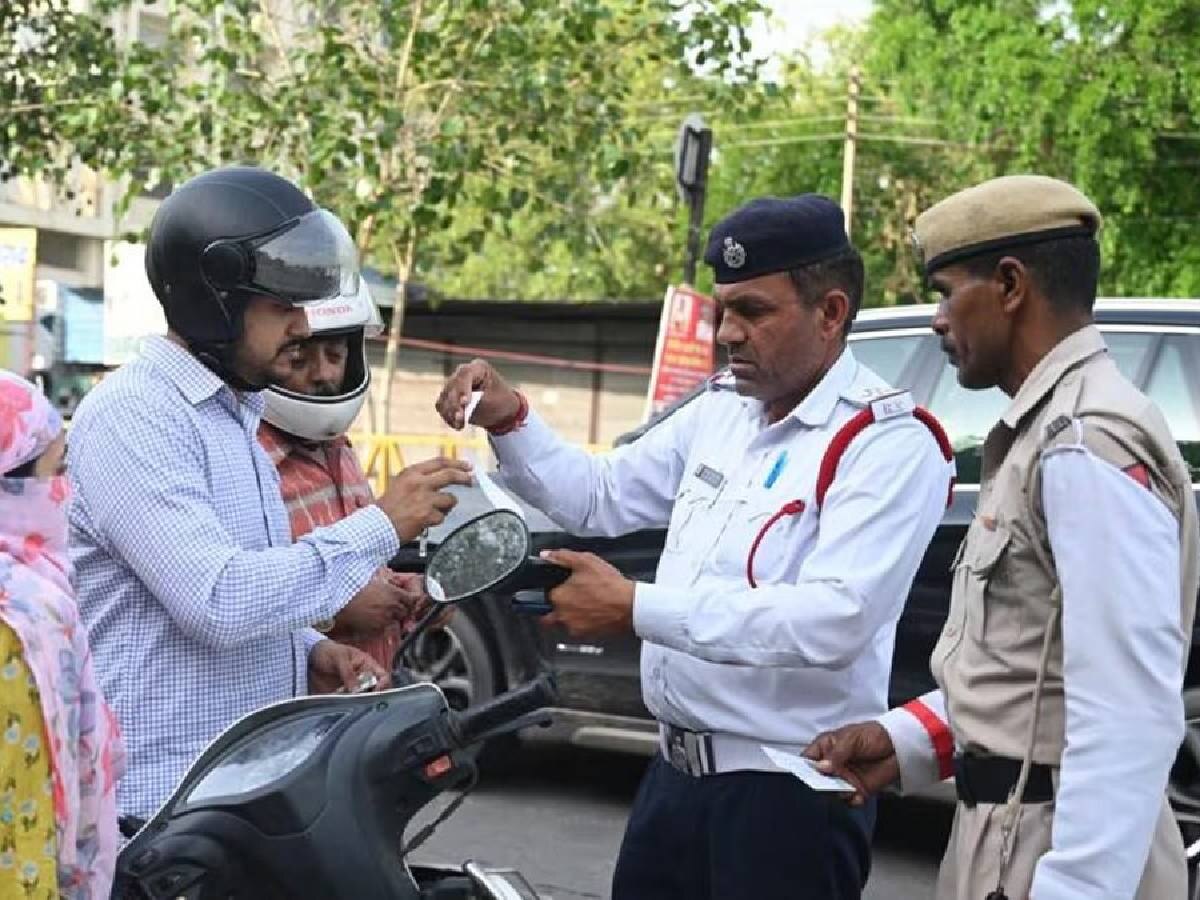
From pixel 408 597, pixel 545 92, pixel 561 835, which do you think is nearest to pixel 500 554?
pixel 408 597

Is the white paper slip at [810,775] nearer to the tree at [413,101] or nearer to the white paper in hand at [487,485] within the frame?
the white paper in hand at [487,485]

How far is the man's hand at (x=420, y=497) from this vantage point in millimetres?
2613

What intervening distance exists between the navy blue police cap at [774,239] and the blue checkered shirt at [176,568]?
0.78m

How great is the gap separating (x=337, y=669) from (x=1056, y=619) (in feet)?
3.96

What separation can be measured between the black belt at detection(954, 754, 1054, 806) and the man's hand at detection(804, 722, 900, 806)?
0.27 meters

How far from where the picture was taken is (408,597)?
3.23 meters

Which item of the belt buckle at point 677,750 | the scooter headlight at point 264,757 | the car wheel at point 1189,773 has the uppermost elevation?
the scooter headlight at point 264,757

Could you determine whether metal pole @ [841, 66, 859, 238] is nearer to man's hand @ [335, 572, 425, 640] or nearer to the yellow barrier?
the yellow barrier

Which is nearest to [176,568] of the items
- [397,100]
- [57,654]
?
[57,654]

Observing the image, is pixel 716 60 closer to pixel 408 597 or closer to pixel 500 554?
pixel 408 597

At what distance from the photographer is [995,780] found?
2281mm

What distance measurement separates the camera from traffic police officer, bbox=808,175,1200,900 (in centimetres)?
209

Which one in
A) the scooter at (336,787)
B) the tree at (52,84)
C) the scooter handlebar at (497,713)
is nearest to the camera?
the scooter at (336,787)

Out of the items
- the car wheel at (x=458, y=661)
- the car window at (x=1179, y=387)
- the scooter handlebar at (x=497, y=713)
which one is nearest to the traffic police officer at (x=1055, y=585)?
the scooter handlebar at (x=497, y=713)
